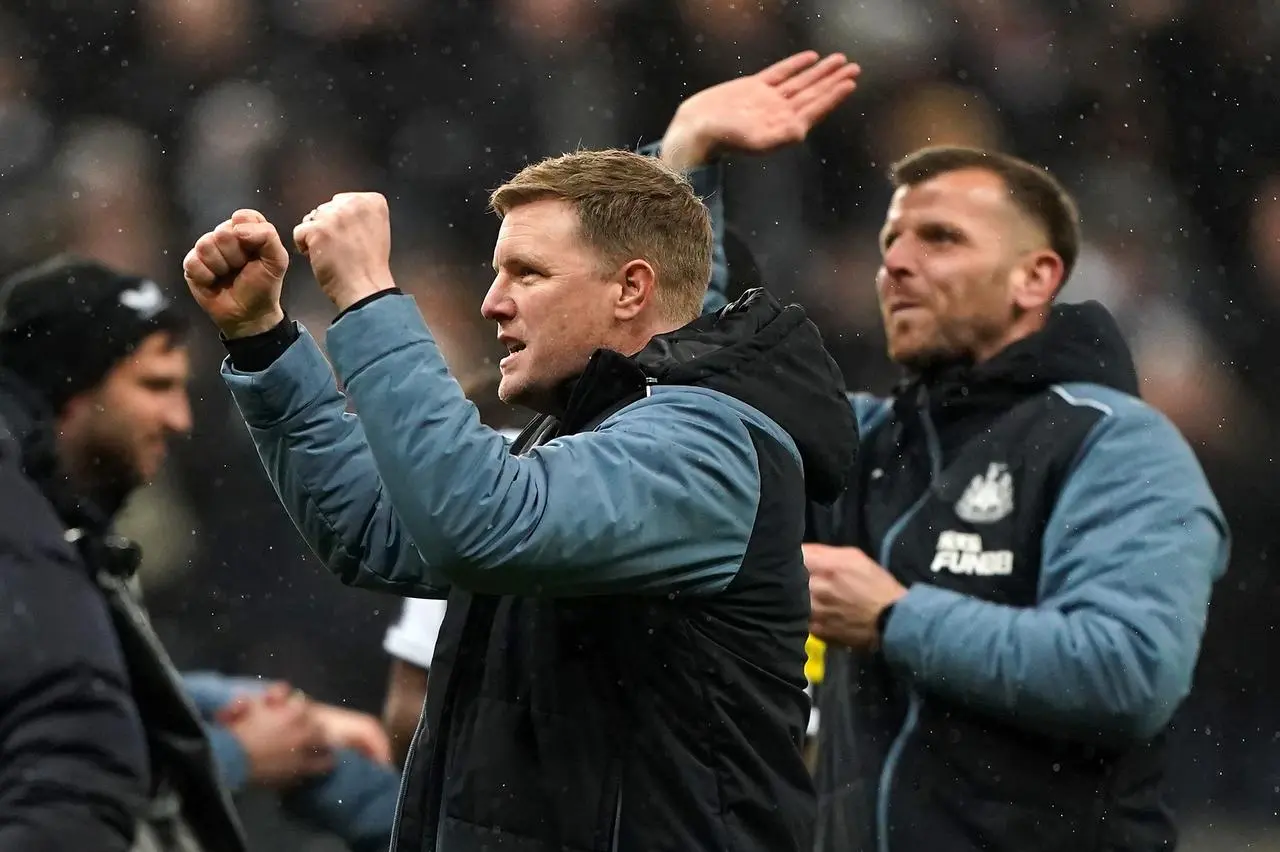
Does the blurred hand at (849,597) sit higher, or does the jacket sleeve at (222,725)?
the blurred hand at (849,597)

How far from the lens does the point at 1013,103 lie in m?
3.95

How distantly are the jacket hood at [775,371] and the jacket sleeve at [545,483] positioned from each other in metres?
0.04

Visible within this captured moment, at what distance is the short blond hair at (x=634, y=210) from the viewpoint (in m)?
1.39

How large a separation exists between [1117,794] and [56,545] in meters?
1.24

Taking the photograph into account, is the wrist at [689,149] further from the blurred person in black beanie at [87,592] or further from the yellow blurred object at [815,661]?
the blurred person in black beanie at [87,592]

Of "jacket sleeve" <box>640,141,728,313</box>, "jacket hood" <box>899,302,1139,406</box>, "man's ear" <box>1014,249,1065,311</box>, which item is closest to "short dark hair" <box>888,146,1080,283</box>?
"man's ear" <box>1014,249,1065,311</box>

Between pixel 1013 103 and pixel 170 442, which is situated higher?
pixel 1013 103

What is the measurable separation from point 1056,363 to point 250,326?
3.41 ft

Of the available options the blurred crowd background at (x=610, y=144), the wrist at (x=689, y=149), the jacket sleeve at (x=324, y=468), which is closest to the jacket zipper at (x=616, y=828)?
the jacket sleeve at (x=324, y=468)

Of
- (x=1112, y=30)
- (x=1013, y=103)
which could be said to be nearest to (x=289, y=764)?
(x=1013, y=103)

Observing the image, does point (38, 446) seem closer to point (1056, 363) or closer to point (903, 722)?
point (903, 722)

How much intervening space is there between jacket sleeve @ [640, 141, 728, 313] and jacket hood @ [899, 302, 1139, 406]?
1.00ft

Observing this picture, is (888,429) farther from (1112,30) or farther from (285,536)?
(1112,30)

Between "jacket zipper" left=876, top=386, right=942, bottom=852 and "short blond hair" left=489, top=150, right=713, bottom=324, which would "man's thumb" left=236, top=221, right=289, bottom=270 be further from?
"jacket zipper" left=876, top=386, right=942, bottom=852
